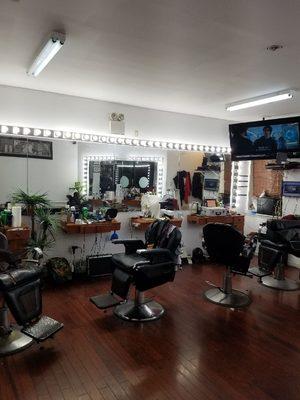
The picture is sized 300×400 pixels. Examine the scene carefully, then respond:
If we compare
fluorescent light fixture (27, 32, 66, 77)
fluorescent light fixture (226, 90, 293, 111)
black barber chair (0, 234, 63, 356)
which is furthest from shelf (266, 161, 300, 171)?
black barber chair (0, 234, 63, 356)

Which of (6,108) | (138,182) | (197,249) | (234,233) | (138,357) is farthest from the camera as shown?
(197,249)

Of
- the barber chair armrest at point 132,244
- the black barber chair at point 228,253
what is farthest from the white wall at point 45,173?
the black barber chair at point 228,253

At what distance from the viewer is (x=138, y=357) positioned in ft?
8.29

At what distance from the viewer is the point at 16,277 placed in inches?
101

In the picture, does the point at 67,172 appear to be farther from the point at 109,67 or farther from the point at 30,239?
the point at 109,67

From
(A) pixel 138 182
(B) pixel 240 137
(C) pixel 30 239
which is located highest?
(B) pixel 240 137

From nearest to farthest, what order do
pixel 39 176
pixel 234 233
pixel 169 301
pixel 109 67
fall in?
1. pixel 109 67
2. pixel 234 233
3. pixel 169 301
4. pixel 39 176

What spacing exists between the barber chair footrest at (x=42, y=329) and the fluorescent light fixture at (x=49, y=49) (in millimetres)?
2322

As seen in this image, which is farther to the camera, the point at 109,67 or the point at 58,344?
the point at 109,67

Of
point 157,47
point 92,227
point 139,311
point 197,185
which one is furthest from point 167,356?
point 197,185

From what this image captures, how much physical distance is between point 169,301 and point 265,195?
3.17 metres

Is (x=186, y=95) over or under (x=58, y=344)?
over

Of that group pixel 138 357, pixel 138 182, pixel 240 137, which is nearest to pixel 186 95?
pixel 240 137

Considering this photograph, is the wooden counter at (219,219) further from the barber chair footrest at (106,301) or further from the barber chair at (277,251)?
the barber chair footrest at (106,301)
